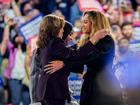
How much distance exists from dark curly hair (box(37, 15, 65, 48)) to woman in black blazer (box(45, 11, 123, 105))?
0.25 meters

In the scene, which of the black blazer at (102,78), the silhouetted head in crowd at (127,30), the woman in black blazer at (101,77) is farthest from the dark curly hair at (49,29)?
the silhouetted head in crowd at (127,30)

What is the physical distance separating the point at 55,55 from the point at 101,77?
1.52 feet

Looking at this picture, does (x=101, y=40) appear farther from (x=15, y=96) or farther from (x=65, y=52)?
(x=15, y=96)

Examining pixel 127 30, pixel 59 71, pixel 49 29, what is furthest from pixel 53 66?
pixel 127 30

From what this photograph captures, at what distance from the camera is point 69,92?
18.3 feet

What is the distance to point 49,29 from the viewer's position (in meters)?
5.55

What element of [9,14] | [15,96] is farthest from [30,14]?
[15,96]

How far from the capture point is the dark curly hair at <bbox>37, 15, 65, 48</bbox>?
18.2 feet

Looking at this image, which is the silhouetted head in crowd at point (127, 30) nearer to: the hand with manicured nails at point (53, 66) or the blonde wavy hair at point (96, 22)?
the blonde wavy hair at point (96, 22)

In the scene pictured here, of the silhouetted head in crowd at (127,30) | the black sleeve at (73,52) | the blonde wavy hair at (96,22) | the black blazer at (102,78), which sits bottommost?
the black blazer at (102,78)

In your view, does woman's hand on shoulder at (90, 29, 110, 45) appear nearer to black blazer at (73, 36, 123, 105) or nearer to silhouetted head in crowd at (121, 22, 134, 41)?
black blazer at (73, 36, 123, 105)

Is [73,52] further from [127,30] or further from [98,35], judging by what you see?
[127,30]

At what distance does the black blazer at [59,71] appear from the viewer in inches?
214

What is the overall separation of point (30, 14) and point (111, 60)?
6.44 meters
